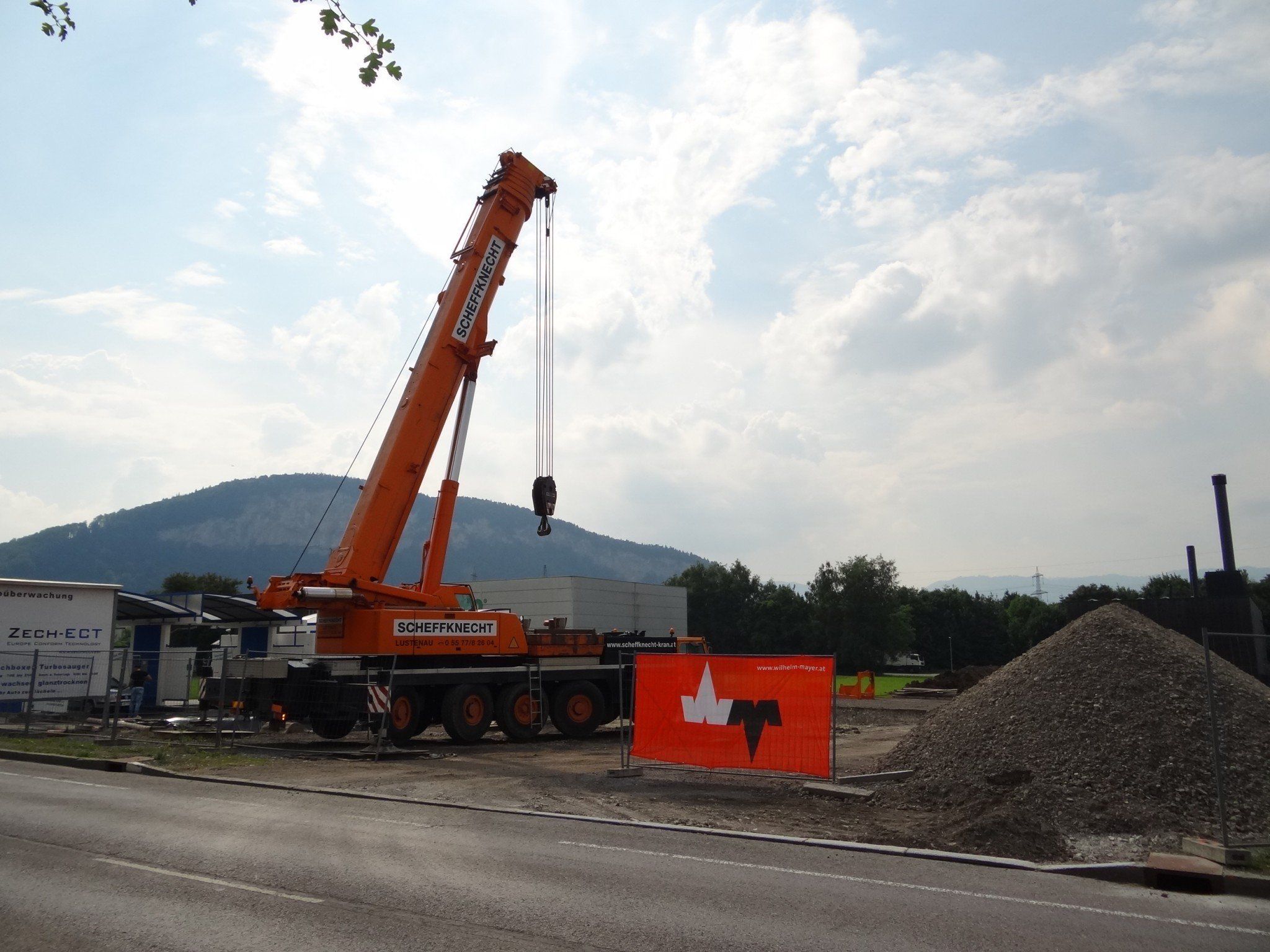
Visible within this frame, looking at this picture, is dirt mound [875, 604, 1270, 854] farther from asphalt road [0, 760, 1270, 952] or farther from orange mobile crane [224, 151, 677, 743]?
orange mobile crane [224, 151, 677, 743]

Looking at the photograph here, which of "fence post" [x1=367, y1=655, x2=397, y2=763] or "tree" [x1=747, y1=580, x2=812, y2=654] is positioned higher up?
"tree" [x1=747, y1=580, x2=812, y2=654]

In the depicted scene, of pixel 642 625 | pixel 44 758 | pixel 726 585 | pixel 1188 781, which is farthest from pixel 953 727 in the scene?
pixel 726 585

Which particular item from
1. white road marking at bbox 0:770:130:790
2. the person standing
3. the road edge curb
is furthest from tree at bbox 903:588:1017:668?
white road marking at bbox 0:770:130:790

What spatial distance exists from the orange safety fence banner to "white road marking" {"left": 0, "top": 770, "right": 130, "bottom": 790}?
22.7ft

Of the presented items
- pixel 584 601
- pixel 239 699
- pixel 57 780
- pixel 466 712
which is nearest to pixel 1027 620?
pixel 584 601

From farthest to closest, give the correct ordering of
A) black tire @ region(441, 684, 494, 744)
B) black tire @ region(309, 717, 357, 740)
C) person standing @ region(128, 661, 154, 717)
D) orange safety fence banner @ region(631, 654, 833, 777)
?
1. person standing @ region(128, 661, 154, 717)
2. black tire @ region(441, 684, 494, 744)
3. black tire @ region(309, 717, 357, 740)
4. orange safety fence banner @ region(631, 654, 833, 777)

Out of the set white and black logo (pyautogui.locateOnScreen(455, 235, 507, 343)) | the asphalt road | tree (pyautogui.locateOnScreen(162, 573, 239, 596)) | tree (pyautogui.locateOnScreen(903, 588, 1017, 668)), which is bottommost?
the asphalt road

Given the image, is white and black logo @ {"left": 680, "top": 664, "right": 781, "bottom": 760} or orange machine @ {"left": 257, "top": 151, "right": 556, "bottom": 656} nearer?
white and black logo @ {"left": 680, "top": 664, "right": 781, "bottom": 760}

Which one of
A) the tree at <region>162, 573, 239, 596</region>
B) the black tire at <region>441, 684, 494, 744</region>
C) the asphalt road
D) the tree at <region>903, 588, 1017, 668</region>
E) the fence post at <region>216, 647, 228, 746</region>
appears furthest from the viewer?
the tree at <region>903, 588, 1017, 668</region>

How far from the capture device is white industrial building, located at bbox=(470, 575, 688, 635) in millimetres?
61344

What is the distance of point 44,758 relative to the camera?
1569 centimetres

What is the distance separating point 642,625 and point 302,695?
5146cm

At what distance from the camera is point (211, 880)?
693 centimetres

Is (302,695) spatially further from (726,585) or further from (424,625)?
(726,585)
